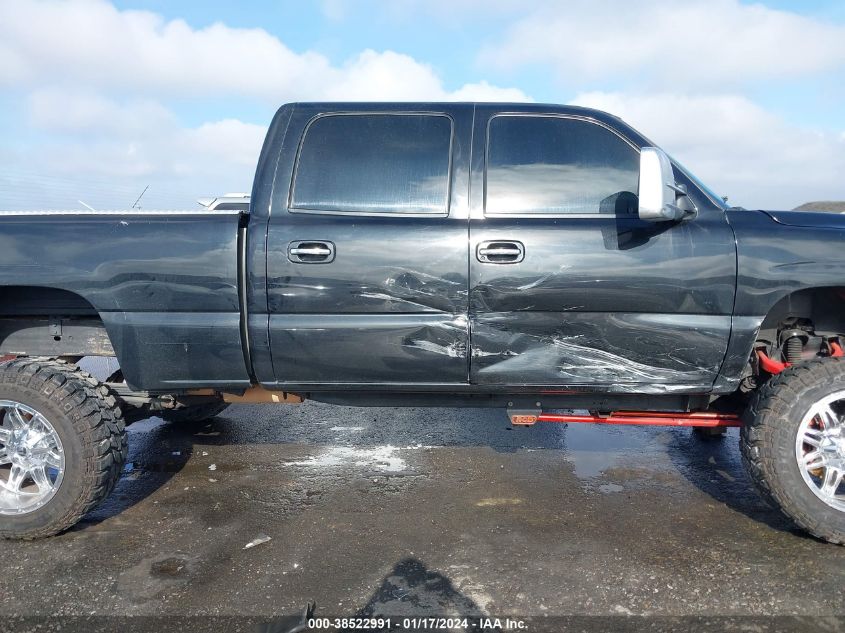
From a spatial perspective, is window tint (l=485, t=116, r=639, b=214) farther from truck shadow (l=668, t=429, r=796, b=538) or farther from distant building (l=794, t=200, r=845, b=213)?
distant building (l=794, t=200, r=845, b=213)

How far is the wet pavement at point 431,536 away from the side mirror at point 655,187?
1.62m

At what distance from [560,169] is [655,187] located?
52cm

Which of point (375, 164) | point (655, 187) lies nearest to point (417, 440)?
point (375, 164)

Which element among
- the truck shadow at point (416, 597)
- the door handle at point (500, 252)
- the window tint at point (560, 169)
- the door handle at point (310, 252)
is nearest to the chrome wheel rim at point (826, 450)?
the window tint at point (560, 169)

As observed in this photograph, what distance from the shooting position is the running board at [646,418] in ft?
10.4

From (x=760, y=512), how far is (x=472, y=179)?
244cm

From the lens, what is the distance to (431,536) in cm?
296

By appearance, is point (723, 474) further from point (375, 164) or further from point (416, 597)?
point (375, 164)

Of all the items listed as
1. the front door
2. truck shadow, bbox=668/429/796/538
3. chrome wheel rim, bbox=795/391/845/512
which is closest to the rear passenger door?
the front door

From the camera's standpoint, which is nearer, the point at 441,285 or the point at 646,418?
the point at 441,285

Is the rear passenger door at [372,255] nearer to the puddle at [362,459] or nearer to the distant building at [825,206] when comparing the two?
the puddle at [362,459]

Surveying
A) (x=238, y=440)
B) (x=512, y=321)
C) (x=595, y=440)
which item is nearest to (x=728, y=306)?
(x=512, y=321)

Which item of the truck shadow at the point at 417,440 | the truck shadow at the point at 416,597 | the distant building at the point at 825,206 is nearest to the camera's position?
the truck shadow at the point at 416,597

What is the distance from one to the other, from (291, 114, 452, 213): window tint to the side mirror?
93 centimetres
